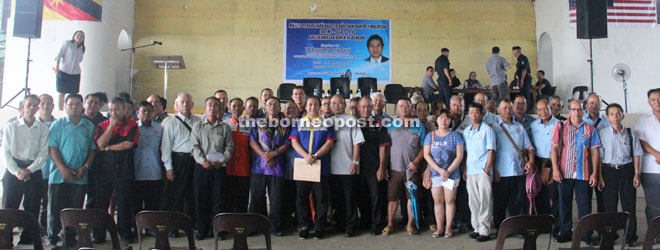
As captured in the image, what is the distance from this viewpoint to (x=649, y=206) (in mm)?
4082

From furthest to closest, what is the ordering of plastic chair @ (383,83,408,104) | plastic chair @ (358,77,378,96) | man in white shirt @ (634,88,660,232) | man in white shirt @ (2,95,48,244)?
plastic chair @ (358,77,378,96), plastic chair @ (383,83,408,104), man in white shirt @ (634,88,660,232), man in white shirt @ (2,95,48,244)

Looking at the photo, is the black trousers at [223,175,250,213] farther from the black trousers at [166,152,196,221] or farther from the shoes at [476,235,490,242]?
the shoes at [476,235,490,242]

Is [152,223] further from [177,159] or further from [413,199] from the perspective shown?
[413,199]

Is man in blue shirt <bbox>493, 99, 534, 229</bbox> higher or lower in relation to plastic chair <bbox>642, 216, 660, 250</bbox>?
higher

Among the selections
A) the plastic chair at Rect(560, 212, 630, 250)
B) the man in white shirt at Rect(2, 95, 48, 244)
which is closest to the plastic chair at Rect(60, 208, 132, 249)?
the man in white shirt at Rect(2, 95, 48, 244)

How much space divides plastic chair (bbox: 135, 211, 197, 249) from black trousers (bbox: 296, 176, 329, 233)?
63.0 inches

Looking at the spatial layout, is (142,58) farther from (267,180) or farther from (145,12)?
(267,180)

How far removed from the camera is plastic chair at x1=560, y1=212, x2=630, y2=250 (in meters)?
2.82

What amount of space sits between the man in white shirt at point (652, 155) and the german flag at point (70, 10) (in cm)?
883

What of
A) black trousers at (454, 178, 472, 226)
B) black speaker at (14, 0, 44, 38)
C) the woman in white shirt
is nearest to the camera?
black trousers at (454, 178, 472, 226)

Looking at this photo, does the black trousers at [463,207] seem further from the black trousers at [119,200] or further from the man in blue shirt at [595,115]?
the black trousers at [119,200]

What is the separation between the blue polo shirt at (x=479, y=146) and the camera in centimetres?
423

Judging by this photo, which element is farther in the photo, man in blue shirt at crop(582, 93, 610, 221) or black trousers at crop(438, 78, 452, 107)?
black trousers at crop(438, 78, 452, 107)

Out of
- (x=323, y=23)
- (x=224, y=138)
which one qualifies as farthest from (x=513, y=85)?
(x=224, y=138)
